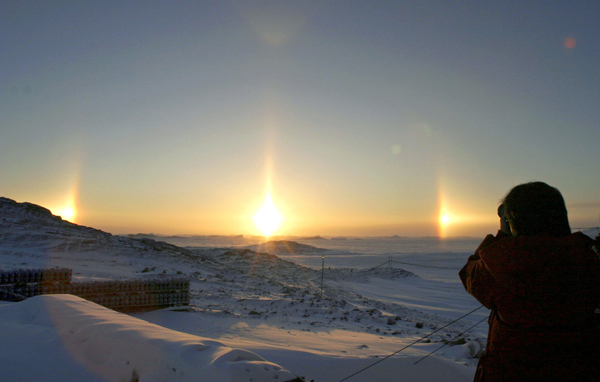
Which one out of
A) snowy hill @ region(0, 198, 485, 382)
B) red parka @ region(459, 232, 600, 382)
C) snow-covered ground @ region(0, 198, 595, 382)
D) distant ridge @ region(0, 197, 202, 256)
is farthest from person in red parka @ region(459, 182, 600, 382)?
distant ridge @ region(0, 197, 202, 256)

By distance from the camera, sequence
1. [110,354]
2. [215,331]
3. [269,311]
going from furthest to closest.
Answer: [269,311] < [215,331] < [110,354]

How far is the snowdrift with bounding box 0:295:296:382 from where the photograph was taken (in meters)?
2.39

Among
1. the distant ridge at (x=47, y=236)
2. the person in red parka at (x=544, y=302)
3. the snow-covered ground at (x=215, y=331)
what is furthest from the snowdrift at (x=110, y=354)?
the distant ridge at (x=47, y=236)

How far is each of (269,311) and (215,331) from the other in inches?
125

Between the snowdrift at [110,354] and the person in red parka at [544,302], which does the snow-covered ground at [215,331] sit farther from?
the person in red parka at [544,302]

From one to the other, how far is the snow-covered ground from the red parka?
1456 millimetres

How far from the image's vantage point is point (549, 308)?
5.43ft

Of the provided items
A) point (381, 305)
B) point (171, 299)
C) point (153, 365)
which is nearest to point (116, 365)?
point (153, 365)

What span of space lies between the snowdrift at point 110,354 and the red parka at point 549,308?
146 cm

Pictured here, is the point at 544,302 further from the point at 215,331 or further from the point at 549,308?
the point at 215,331

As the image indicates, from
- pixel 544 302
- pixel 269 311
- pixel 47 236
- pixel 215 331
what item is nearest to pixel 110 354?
pixel 544 302

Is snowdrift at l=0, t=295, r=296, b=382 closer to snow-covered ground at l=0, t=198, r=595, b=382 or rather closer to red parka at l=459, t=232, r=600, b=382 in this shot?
snow-covered ground at l=0, t=198, r=595, b=382

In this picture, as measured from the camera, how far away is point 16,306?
4570mm

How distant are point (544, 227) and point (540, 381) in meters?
0.74
